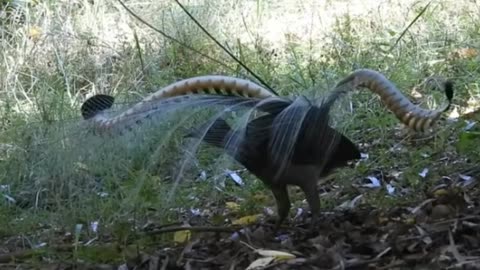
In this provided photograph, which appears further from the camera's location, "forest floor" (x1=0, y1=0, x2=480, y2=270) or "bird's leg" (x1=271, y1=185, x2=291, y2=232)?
"bird's leg" (x1=271, y1=185, x2=291, y2=232)

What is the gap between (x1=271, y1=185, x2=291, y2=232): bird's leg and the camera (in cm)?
251

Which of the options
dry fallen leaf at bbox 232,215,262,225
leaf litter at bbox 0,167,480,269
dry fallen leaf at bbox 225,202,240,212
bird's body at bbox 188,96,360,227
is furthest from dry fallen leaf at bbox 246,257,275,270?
dry fallen leaf at bbox 225,202,240,212

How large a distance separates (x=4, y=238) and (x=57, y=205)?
22cm

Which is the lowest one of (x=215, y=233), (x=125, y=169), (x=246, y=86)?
(x=215, y=233)

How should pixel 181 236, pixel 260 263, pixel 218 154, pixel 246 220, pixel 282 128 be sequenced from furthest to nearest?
pixel 218 154 → pixel 246 220 → pixel 181 236 → pixel 282 128 → pixel 260 263

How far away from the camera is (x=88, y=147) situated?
258cm

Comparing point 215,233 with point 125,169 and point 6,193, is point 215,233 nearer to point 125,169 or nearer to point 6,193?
point 125,169

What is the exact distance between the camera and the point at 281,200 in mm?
2537

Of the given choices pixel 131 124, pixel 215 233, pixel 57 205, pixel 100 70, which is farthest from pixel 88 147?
pixel 100 70

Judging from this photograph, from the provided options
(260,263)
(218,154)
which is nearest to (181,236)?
(218,154)

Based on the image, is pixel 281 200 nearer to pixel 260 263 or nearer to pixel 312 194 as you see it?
pixel 312 194

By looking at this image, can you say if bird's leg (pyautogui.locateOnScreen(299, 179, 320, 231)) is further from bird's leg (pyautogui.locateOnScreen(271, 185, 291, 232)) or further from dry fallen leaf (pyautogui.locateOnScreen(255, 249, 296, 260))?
dry fallen leaf (pyautogui.locateOnScreen(255, 249, 296, 260))

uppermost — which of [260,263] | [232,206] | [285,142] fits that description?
[285,142]

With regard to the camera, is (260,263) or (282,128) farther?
(282,128)
